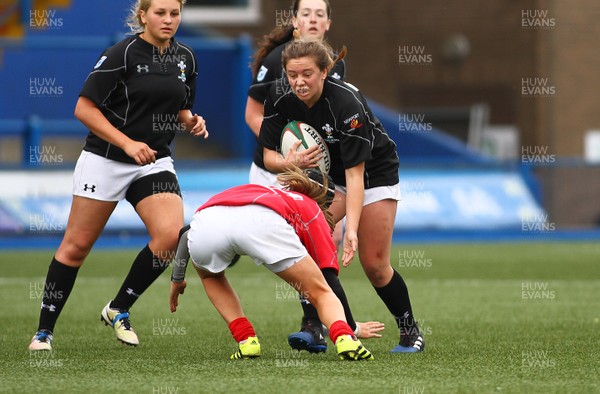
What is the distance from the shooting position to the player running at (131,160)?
22.1 ft

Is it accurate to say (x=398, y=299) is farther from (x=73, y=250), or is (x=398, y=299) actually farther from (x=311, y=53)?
(x=73, y=250)

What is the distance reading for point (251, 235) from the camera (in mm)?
5816

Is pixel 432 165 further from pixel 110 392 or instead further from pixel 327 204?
pixel 110 392

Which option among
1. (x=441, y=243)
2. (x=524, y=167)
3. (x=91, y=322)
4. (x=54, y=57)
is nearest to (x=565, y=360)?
(x=91, y=322)

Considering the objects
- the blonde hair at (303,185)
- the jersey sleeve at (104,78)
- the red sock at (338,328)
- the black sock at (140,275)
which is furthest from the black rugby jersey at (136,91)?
the red sock at (338,328)

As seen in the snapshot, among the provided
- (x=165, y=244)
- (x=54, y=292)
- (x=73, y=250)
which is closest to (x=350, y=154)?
(x=165, y=244)

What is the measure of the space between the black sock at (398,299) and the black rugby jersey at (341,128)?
1.81 feet

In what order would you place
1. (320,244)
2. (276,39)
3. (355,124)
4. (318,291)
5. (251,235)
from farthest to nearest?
(276,39) < (355,124) < (320,244) < (318,291) < (251,235)

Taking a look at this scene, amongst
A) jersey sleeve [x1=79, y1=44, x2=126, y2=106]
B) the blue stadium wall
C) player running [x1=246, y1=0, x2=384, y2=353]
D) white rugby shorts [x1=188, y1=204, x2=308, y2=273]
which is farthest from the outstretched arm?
the blue stadium wall

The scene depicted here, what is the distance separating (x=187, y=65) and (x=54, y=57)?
1212 cm

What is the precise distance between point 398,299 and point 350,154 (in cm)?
92

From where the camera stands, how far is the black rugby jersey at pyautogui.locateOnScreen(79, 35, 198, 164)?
6.70m

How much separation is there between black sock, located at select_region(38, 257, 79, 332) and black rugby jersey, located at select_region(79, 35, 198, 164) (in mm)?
686

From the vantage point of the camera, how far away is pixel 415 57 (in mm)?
27062
